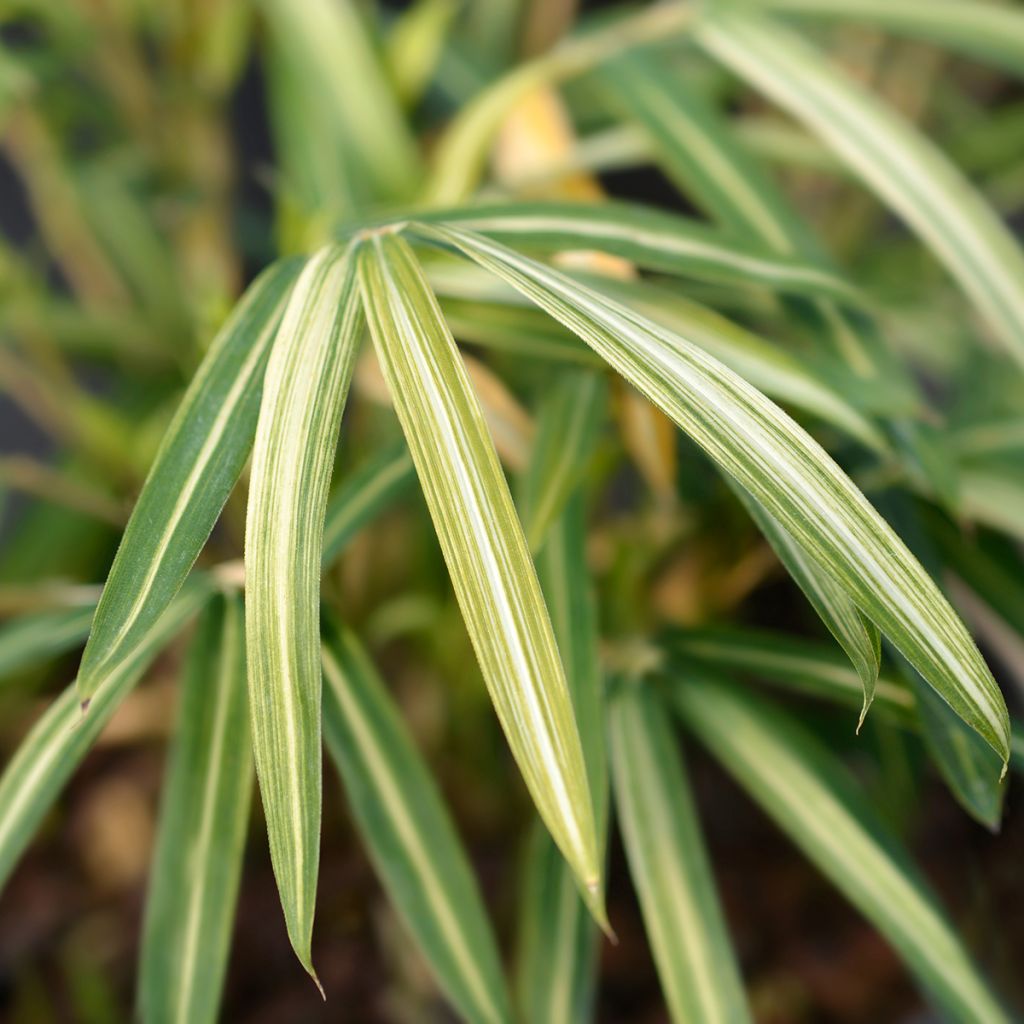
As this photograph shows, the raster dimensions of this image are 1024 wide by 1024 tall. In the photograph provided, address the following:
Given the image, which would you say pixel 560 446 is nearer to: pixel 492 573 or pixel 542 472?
pixel 542 472

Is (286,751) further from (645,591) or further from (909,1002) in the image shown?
(909,1002)

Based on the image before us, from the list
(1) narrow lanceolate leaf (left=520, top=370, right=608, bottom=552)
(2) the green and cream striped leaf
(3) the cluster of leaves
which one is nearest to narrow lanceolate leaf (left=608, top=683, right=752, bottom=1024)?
(3) the cluster of leaves

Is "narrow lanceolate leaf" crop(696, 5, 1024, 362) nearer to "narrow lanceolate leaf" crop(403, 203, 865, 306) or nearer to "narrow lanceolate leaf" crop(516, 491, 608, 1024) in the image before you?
"narrow lanceolate leaf" crop(403, 203, 865, 306)

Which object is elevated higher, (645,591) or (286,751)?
(645,591)

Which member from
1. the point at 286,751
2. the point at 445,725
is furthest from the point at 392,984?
the point at 286,751

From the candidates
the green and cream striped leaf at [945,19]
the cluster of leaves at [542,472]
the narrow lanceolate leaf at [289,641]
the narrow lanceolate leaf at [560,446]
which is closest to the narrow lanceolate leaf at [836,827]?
the cluster of leaves at [542,472]

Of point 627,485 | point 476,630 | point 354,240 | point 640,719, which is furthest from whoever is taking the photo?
point 627,485

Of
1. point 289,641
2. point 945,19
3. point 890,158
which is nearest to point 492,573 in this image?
point 289,641
